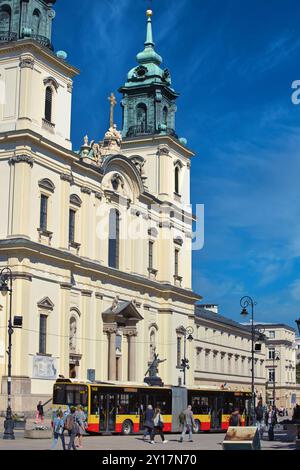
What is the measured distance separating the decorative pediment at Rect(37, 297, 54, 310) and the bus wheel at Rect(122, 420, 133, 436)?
10602 millimetres

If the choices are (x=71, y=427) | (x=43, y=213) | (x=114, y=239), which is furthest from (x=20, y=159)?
(x=71, y=427)

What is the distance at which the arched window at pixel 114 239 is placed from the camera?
2367 inches

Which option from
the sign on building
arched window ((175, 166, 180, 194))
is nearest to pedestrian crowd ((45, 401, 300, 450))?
the sign on building

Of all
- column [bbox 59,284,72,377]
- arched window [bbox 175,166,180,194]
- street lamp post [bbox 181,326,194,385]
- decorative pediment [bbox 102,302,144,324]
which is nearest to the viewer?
column [bbox 59,284,72,377]

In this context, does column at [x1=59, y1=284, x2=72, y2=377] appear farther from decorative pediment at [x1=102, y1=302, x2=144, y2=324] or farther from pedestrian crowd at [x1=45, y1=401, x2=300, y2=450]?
decorative pediment at [x1=102, y1=302, x2=144, y2=324]

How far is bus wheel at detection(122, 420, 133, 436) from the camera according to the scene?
41938mm

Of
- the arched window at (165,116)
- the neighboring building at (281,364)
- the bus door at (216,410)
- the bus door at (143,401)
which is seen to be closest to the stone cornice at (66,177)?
the bus door at (143,401)

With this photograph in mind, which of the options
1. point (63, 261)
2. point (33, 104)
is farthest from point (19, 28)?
point (63, 261)

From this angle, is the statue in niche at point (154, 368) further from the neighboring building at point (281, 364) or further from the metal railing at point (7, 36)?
the neighboring building at point (281, 364)

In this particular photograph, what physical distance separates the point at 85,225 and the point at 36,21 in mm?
13135

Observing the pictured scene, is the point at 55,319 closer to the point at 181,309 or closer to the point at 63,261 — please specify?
the point at 63,261

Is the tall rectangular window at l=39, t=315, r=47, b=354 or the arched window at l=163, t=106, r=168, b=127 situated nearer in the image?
the tall rectangular window at l=39, t=315, r=47, b=354
